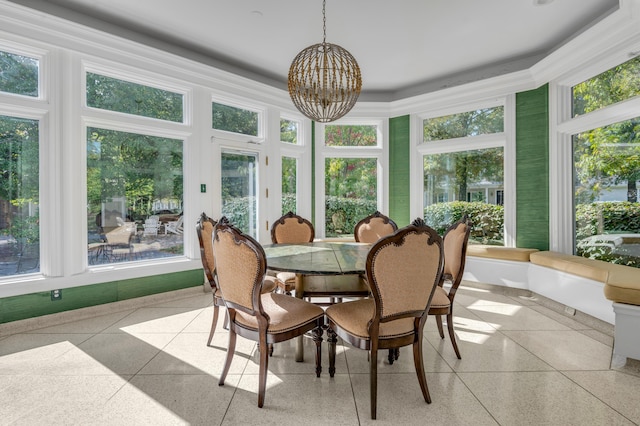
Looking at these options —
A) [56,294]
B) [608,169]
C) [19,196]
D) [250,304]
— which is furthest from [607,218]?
[19,196]

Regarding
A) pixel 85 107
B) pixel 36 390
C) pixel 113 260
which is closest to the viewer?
pixel 36 390

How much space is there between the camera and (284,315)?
1.95 m

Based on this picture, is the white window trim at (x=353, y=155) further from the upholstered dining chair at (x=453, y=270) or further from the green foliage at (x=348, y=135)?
the upholstered dining chair at (x=453, y=270)

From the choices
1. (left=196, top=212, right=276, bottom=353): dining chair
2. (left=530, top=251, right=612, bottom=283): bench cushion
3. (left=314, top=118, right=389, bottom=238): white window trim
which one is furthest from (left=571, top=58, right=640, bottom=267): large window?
(left=196, top=212, right=276, bottom=353): dining chair

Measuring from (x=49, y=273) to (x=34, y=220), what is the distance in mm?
528

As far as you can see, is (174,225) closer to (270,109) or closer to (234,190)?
(234,190)

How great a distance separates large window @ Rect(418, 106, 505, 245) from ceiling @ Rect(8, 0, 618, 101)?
0.70m

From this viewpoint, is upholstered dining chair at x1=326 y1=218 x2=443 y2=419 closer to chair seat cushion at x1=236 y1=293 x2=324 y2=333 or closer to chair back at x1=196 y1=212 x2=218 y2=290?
chair seat cushion at x1=236 y1=293 x2=324 y2=333

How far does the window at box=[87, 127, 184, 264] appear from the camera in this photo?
11.1ft

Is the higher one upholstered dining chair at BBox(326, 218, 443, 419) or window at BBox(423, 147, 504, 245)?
window at BBox(423, 147, 504, 245)

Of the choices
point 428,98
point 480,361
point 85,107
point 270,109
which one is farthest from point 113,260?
point 428,98

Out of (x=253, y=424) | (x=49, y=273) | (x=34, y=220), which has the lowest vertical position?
(x=253, y=424)

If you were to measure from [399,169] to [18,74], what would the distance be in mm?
4818

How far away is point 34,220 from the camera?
301 centimetres
